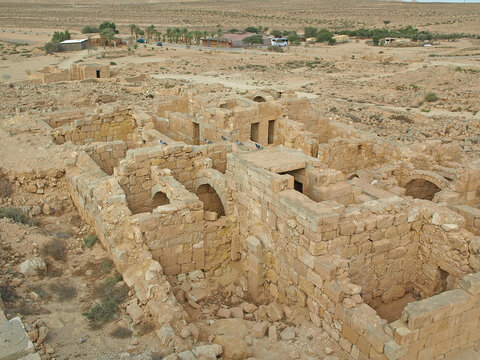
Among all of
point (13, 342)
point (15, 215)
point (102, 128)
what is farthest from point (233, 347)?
point (102, 128)

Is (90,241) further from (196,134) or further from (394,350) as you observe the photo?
(394,350)

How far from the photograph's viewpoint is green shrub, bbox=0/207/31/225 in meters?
10.7

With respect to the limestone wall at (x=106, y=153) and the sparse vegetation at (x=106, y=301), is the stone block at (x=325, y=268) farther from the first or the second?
the limestone wall at (x=106, y=153)

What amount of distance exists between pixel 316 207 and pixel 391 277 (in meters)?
2.20

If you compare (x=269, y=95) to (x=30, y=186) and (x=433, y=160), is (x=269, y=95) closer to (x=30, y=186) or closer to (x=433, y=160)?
(x=433, y=160)

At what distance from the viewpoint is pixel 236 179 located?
9.66 m

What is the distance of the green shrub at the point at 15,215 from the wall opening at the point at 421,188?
982 cm

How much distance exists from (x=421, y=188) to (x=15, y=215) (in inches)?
413

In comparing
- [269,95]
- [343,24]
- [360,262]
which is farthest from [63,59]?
[343,24]

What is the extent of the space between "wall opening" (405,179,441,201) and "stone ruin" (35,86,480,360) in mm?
29

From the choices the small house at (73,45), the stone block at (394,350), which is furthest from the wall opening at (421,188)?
the small house at (73,45)

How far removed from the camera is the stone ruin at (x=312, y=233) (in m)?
6.79

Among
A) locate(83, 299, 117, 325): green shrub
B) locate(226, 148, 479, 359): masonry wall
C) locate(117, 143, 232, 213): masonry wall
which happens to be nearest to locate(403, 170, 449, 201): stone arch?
locate(226, 148, 479, 359): masonry wall

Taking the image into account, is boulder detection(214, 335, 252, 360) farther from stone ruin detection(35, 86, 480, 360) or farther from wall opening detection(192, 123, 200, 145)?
wall opening detection(192, 123, 200, 145)
